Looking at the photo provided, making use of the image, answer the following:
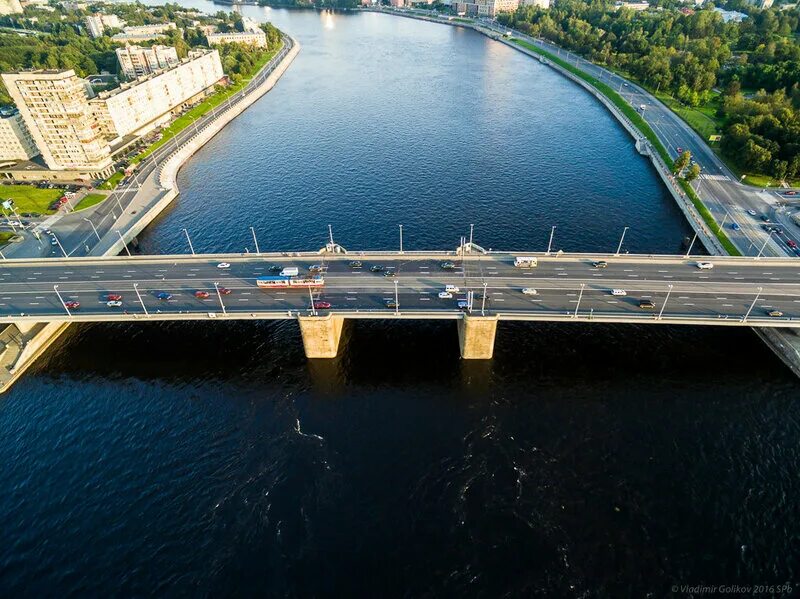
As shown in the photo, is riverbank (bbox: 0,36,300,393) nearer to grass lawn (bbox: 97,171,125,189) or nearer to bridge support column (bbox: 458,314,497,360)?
grass lawn (bbox: 97,171,125,189)

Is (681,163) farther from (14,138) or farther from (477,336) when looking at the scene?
(14,138)

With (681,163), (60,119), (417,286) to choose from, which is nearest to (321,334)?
(417,286)

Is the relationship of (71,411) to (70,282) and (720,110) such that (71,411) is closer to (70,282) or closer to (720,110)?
(70,282)

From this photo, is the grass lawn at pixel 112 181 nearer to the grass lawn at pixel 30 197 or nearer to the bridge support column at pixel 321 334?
the grass lawn at pixel 30 197

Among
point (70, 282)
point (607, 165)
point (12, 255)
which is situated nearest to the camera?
point (70, 282)

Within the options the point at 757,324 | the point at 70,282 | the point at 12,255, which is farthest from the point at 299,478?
the point at 12,255

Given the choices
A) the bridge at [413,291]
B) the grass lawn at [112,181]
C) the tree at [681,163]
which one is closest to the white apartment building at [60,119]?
the grass lawn at [112,181]
